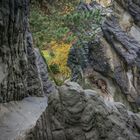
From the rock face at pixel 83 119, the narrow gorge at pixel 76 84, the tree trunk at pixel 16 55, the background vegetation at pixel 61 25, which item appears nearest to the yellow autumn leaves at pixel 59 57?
the background vegetation at pixel 61 25

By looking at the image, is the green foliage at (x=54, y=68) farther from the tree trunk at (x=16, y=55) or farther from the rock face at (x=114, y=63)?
the tree trunk at (x=16, y=55)

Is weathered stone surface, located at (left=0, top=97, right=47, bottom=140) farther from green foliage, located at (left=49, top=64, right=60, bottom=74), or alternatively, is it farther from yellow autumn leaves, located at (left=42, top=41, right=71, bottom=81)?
yellow autumn leaves, located at (left=42, top=41, right=71, bottom=81)

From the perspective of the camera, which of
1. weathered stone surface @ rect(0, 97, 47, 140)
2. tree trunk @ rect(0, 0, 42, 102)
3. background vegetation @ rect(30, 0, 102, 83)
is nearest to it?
weathered stone surface @ rect(0, 97, 47, 140)

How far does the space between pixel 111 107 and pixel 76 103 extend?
59 cm

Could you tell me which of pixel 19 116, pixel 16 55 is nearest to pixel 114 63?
pixel 16 55

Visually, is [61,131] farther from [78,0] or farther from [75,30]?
[78,0]

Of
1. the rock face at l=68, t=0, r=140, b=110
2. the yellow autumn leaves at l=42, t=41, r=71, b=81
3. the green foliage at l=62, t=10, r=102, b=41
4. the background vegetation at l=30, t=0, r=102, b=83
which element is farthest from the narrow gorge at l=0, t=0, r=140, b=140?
the green foliage at l=62, t=10, r=102, b=41

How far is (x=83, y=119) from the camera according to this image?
5.30 m

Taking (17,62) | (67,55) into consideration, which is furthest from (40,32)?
(67,55)

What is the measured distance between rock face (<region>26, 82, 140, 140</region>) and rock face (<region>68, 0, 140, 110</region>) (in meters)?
8.13

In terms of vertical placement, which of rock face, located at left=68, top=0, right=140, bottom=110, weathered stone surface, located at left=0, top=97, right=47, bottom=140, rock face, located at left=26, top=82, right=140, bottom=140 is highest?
rock face, located at left=26, top=82, right=140, bottom=140

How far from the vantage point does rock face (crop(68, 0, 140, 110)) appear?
1408cm

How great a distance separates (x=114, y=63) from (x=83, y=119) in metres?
9.37

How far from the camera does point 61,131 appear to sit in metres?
5.39
